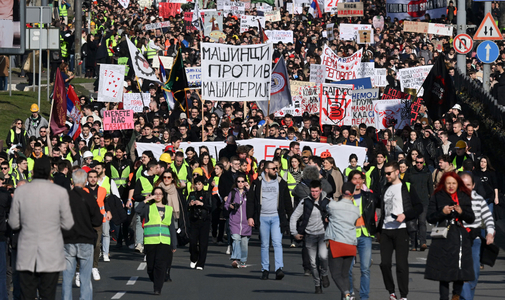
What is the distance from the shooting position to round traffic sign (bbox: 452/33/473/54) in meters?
24.0

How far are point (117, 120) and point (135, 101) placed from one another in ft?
10.6

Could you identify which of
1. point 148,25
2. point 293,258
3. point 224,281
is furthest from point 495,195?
point 148,25

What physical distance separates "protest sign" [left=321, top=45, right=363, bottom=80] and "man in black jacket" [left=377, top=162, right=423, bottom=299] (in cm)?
1642

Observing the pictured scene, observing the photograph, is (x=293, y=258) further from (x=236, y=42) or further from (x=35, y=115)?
(x=236, y=42)

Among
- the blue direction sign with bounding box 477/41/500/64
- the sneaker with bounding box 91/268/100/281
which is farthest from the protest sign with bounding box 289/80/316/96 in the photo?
the sneaker with bounding box 91/268/100/281

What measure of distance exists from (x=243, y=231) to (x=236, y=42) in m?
17.6

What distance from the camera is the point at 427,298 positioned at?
12055 mm

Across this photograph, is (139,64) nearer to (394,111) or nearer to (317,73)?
(317,73)

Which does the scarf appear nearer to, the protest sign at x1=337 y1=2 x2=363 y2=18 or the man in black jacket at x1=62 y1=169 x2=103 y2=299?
the man in black jacket at x1=62 y1=169 x2=103 y2=299

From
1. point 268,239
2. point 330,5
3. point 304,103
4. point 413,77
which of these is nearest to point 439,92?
point 413,77

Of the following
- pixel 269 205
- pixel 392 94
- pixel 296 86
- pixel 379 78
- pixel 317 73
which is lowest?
pixel 269 205

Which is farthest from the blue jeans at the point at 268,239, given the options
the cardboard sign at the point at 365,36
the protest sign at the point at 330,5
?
the protest sign at the point at 330,5

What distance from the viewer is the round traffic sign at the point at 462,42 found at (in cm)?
2398

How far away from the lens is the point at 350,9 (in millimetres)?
39688
